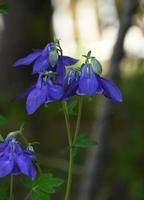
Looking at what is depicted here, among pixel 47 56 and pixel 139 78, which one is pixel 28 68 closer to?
pixel 139 78

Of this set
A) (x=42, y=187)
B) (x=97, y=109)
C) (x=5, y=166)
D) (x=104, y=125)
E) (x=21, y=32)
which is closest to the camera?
(x=5, y=166)

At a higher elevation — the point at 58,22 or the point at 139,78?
the point at 139,78

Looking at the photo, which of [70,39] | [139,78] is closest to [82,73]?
[139,78]

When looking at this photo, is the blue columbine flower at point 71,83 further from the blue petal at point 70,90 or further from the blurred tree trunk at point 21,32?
the blurred tree trunk at point 21,32

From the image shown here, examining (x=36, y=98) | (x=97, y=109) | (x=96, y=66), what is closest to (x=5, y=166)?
(x=36, y=98)

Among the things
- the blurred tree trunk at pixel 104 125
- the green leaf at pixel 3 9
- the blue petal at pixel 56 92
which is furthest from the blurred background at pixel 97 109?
the blue petal at pixel 56 92

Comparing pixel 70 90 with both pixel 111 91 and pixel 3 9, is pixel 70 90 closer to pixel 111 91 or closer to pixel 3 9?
pixel 111 91

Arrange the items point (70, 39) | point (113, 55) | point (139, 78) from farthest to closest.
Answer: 1. point (70, 39)
2. point (139, 78)
3. point (113, 55)

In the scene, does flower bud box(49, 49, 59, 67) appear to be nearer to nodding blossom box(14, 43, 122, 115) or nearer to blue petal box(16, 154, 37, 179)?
nodding blossom box(14, 43, 122, 115)
